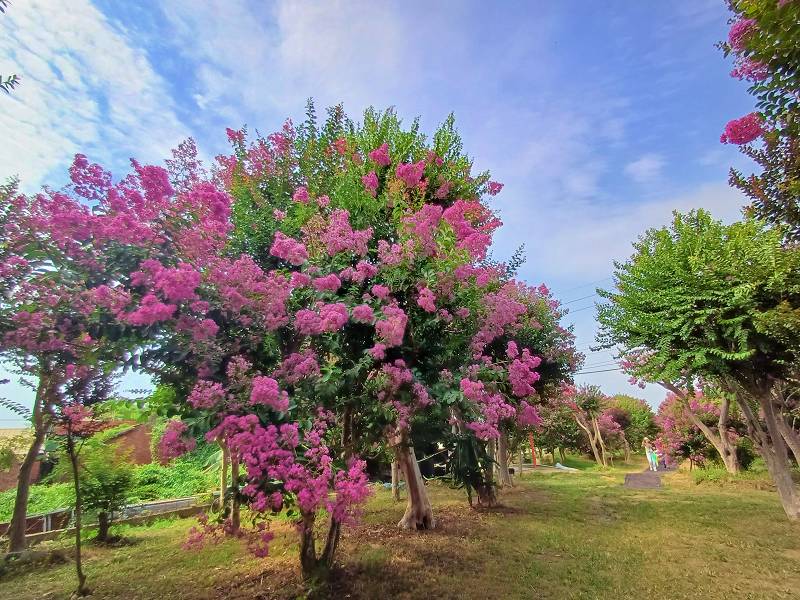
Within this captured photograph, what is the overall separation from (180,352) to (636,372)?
318 inches

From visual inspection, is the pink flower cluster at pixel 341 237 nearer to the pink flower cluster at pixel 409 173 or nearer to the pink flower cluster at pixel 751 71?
the pink flower cluster at pixel 409 173

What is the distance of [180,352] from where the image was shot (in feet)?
11.0

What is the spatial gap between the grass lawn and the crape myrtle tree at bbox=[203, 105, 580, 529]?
5.49ft

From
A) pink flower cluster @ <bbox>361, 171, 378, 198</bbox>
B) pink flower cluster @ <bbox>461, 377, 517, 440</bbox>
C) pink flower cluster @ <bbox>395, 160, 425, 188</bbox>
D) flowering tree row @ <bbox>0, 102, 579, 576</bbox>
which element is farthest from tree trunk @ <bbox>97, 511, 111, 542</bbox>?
pink flower cluster @ <bbox>395, 160, 425, 188</bbox>

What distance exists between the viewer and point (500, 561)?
17.8ft

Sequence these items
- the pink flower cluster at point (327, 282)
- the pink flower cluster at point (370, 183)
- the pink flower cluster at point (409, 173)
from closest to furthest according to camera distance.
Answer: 1. the pink flower cluster at point (327, 282)
2. the pink flower cluster at point (370, 183)
3. the pink flower cluster at point (409, 173)

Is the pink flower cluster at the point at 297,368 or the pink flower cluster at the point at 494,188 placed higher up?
the pink flower cluster at the point at 494,188

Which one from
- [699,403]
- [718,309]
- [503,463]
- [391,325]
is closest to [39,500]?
[503,463]

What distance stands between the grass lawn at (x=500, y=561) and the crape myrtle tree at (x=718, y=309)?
2415 millimetres

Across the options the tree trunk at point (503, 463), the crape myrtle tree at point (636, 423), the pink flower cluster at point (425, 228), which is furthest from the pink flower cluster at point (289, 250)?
the crape myrtle tree at point (636, 423)

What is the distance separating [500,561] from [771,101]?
577 centimetres

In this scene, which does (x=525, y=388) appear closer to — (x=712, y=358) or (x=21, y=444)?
(x=712, y=358)

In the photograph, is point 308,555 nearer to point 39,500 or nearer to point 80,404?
point 80,404

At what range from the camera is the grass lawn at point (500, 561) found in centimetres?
443
